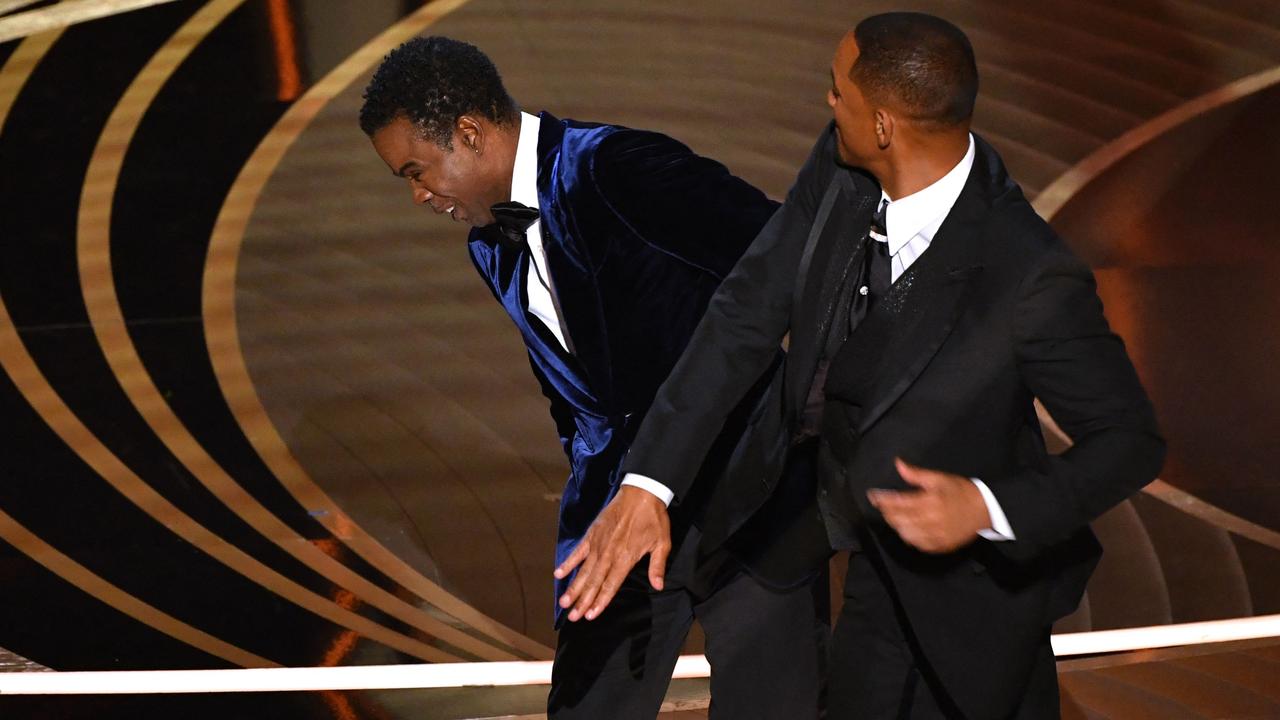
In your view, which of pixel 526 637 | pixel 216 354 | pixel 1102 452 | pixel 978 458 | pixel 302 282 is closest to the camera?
pixel 1102 452

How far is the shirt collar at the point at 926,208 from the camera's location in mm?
1649

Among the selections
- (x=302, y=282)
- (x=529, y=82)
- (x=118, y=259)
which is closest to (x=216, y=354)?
(x=302, y=282)

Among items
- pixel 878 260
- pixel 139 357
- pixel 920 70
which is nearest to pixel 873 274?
pixel 878 260

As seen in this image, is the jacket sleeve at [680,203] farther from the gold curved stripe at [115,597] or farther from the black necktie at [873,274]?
the gold curved stripe at [115,597]

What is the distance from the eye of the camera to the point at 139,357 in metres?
4.69

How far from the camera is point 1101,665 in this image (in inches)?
120

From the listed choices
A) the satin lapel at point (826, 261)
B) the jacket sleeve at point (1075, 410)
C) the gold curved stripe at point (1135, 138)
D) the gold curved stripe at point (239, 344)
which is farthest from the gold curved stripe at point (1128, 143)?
the jacket sleeve at point (1075, 410)

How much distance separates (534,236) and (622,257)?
0.16 metres

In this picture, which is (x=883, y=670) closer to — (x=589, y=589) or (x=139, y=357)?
(x=589, y=589)

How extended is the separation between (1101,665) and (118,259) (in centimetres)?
395

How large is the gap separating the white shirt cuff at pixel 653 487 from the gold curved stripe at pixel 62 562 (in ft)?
5.42

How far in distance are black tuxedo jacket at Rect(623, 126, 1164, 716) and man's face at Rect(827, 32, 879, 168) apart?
0.09 metres

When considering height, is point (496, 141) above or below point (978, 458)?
above

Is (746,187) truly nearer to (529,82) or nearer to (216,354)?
(216,354)
